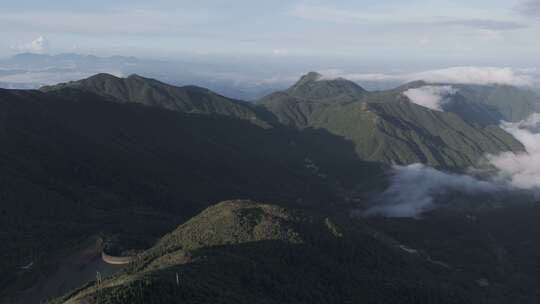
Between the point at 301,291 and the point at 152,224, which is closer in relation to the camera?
the point at 301,291

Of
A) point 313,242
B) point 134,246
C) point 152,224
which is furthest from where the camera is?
point 152,224

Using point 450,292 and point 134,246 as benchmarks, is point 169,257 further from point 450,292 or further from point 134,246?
point 450,292

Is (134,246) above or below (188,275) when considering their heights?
below

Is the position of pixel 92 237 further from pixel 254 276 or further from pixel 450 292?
pixel 450 292

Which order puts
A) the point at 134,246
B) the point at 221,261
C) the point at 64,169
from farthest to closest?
the point at 64,169, the point at 134,246, the point at 221,261

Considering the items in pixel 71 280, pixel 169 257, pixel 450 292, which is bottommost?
pixel 450 292

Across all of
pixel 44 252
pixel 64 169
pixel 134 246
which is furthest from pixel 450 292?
pixel 64 169
